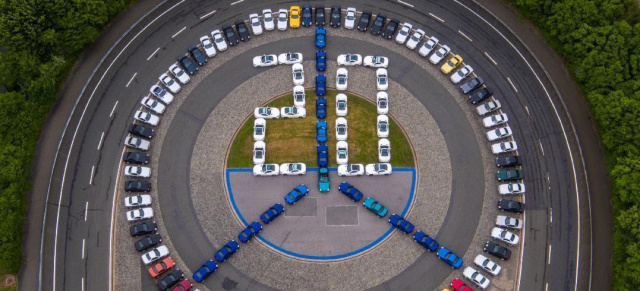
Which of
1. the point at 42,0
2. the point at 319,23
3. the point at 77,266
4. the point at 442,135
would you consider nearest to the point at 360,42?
the point at 319,23

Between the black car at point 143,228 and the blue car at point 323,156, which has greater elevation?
the blue car at point 323,156

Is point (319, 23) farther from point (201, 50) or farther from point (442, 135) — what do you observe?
point (442, 135)

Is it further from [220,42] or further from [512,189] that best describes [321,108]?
[512,189]

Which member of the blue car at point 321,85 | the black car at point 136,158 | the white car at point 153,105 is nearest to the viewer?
the black car at point 136,158

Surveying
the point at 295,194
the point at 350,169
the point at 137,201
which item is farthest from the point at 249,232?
the point at 350,169

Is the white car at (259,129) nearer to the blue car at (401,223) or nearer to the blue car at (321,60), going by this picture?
the blue car at (321,60)

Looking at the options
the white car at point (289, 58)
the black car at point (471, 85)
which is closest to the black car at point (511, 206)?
the black car at point (471, 85)

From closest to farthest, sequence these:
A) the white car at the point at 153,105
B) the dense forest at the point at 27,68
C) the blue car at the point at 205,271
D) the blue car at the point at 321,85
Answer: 1. the blue car at the point at 205,271
2. the dense forest at the point at 27,68
3. the white car at the point at 153,105
4. the blue car at the point at 321,85

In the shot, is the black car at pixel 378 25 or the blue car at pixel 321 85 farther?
the black car at pixel 378 25
